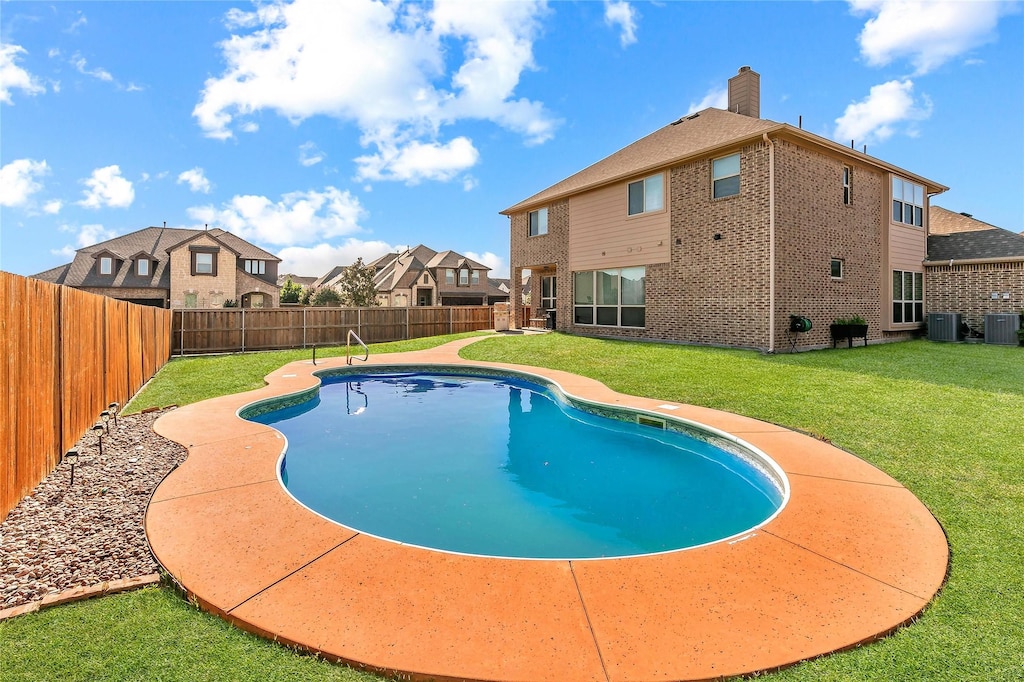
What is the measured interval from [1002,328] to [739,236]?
8952 millimetres

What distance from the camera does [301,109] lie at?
46.8ft

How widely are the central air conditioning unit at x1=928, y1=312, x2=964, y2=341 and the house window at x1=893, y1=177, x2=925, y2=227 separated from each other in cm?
335

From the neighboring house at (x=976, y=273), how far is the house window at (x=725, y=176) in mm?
9332

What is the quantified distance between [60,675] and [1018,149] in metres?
23.8

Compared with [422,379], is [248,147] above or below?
above

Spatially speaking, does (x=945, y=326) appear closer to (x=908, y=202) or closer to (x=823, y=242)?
(x=908, y=202)

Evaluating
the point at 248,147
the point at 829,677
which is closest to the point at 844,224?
the point at 829,677

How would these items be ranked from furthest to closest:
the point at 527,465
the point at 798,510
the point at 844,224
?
the point at 844,224, the point at 527,465, the point at 798,510

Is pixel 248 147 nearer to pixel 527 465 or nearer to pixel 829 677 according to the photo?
pixel 527 465

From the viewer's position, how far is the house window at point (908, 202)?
16453 millimetres

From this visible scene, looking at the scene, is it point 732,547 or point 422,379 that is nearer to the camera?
point 732,547

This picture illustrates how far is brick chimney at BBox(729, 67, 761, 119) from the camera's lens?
16.2 m

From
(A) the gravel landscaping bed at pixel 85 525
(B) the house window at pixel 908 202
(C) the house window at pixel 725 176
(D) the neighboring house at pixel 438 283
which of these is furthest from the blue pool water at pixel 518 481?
(D) the neighboring house at pixel 438 283

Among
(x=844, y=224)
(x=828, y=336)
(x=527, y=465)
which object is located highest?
(x=844, y=224)
